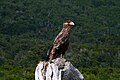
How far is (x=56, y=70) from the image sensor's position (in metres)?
9.53

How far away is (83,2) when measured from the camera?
337ft

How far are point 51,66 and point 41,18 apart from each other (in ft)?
250

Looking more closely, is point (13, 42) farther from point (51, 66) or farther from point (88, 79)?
point (51, 66)

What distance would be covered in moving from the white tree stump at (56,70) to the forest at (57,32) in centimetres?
1852

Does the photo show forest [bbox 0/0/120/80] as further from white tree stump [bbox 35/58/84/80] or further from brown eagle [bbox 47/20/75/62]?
white tree stump [bbox 35/58/84/80]

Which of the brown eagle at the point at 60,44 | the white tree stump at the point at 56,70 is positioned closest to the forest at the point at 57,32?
the brown eagle at the point at 60,44

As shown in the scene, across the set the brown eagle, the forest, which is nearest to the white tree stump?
the brown eagle

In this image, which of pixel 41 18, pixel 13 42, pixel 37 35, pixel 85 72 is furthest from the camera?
pixel 41 18

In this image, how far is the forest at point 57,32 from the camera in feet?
118

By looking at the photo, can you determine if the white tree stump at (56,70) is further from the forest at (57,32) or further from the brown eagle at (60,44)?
the forest at (57,32)

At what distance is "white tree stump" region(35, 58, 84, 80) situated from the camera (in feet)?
31.2

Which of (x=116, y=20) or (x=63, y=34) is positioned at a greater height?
(x=63, y=34)

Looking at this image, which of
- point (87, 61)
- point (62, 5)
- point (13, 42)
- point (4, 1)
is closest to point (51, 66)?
point (87, 61)

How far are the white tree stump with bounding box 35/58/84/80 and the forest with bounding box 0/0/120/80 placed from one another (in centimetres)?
1852
